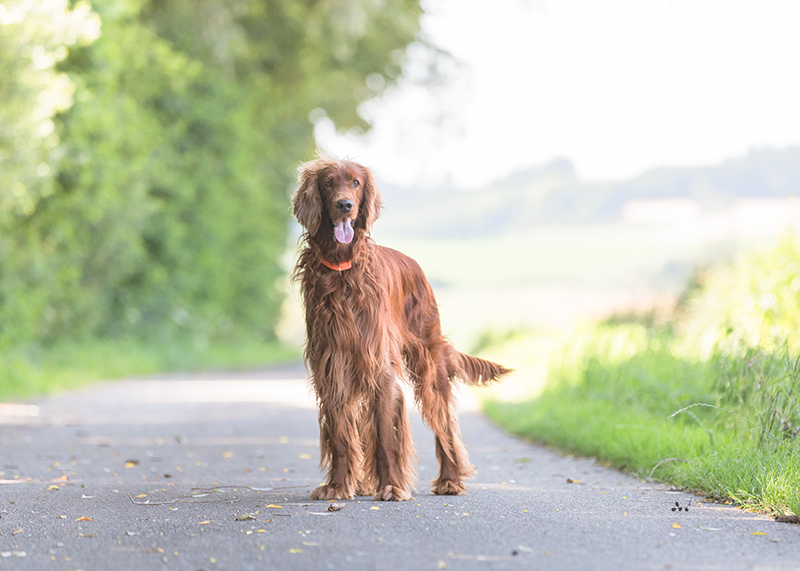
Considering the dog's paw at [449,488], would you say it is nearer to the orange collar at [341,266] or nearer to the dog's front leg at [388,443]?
the dog's front leg at [388,443]

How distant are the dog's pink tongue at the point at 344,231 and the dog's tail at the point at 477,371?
1.19 meters

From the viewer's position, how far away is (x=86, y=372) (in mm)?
15352

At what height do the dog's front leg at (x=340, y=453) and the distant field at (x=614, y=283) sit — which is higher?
the distant field at (x=614, y=283)

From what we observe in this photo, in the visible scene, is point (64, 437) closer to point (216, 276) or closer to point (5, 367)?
point (5, 367)

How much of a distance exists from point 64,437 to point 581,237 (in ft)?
155

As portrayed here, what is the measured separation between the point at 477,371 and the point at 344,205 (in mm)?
1537

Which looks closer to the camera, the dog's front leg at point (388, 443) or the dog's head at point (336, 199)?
the dog's head at point (336, 199)

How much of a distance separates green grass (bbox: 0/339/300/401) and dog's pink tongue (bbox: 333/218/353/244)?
778cm

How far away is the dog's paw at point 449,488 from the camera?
18.8ft

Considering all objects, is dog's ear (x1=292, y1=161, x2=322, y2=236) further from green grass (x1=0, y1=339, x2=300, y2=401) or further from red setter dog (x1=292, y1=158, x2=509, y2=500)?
green grass (x1=0, y1=339, x2=300, y2=401)

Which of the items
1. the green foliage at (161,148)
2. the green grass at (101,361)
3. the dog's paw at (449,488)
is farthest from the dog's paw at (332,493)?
the green grass at (101,361)

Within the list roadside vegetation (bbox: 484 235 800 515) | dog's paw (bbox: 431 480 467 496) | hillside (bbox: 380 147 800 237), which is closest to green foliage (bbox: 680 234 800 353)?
roadside vegetation (bbox: 484 235 800 515)

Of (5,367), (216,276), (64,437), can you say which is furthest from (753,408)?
(216,276)

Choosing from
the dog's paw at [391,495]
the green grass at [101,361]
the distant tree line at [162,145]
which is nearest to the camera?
the dog's paw at [391,495]
